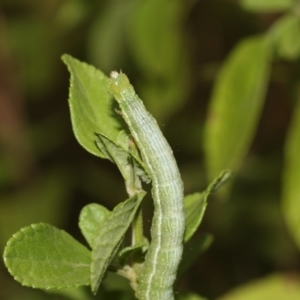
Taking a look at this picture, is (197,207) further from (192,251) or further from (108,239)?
(108,239)

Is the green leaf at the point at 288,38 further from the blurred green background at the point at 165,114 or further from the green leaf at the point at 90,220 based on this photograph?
the green leaf at the point at 90,220

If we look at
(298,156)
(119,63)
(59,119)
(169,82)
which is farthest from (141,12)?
(59,119)

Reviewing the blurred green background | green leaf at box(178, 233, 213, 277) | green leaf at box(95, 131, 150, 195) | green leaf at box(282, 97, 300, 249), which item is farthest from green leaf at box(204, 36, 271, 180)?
green leaf at box(95, 131, 150, 195)

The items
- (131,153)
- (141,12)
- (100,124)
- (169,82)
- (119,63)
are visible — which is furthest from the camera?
(119,63)


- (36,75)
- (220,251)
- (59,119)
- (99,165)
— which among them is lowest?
(220,251)

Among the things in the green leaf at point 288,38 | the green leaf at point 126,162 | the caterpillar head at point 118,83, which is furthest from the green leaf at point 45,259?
Answer: the green leaf at point 288,38

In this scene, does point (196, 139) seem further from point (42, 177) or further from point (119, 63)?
point (42, 177)

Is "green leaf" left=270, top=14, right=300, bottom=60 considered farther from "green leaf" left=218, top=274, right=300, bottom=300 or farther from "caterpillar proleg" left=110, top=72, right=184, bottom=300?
"caterpillar proleg" left=110, top=72, right=184, bottom=300
